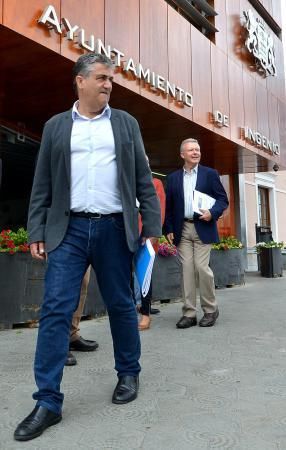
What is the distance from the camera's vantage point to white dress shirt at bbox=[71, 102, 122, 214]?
2.70 metres

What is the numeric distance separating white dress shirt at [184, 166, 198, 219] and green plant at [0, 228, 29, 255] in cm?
178

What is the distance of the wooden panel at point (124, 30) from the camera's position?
734 centimetres

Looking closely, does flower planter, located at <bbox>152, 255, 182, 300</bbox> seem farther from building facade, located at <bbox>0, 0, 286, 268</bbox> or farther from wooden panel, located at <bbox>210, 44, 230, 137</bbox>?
wooden panel, located at <bbox>210, 44, 230, 137</bbox>

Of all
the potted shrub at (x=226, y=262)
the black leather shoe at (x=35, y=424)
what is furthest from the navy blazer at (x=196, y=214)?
the potted shrub at (x=226, y=262)

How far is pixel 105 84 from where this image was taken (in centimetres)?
270

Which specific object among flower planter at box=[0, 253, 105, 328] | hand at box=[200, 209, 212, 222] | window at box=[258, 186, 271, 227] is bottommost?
flower planter at box=[0, 253, 105, 328]

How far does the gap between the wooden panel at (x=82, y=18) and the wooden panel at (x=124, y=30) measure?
170mm

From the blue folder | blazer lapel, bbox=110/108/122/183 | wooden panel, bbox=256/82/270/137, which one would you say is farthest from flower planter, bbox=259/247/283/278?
blazer lapel, bbox=110/108/122/183

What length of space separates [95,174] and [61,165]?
20 cm

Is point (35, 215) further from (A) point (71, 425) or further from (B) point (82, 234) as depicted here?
(A) point (71, 425)

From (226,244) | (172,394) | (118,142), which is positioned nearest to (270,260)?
(226,244)

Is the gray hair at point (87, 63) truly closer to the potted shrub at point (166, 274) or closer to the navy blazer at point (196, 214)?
the navy blazer at point (196, 214)

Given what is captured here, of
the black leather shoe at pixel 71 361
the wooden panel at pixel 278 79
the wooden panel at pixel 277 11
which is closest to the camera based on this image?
the black leather shoe at pixel 71 361

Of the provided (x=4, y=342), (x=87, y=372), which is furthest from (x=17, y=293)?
(x=87, y=372)
